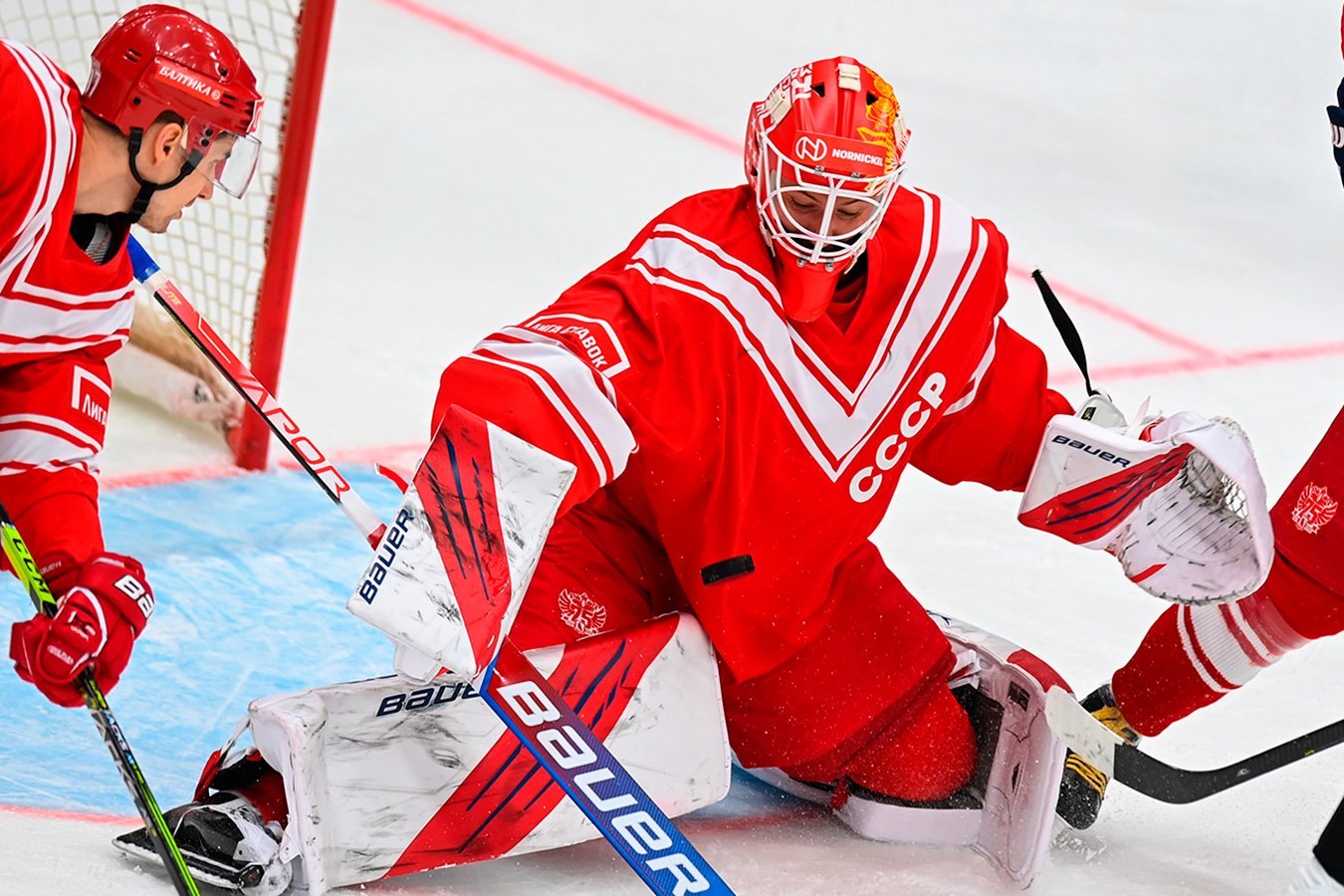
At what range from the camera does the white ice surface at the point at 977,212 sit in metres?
2.48

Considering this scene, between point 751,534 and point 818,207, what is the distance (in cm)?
44

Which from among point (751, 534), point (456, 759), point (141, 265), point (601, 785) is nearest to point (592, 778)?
point (601, 785)

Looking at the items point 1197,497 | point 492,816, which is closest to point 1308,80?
point 1197,497

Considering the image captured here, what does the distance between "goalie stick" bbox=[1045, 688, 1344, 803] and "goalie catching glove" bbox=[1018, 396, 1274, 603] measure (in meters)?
0.23

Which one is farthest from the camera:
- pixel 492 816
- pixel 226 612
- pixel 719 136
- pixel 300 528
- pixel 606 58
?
pixel 606 58

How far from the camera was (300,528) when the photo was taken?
333cm

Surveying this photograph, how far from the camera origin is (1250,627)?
2502mm

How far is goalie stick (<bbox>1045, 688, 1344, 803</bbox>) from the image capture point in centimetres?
234

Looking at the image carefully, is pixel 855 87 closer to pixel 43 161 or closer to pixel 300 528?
pixel 43 161

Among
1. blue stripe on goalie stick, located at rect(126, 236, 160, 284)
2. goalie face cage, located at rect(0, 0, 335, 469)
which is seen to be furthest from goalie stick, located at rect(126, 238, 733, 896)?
goalie face cage, located at rect(0, 0, 335, 469)

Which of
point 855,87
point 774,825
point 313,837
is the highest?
point 855,87

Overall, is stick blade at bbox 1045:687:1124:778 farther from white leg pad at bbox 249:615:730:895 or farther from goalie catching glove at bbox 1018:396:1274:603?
white leg pad at bbox 249:615:730:895

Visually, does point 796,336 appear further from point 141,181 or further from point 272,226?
point 272,226

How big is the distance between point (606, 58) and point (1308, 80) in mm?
2606
